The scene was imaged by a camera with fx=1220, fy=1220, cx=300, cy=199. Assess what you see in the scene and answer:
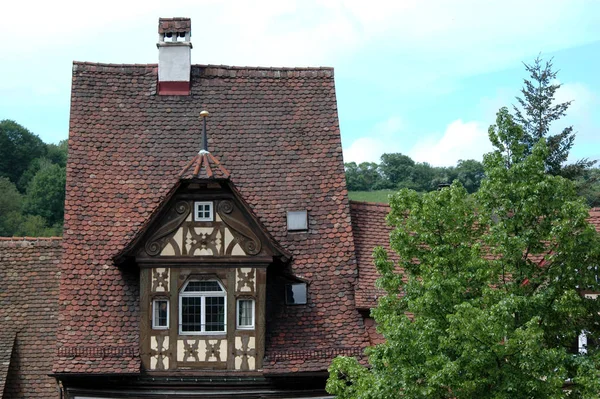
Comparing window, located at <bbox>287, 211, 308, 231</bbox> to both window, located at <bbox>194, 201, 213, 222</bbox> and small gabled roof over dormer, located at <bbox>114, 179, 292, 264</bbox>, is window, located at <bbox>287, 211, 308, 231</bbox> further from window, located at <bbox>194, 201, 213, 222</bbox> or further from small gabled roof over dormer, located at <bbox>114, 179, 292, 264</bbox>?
window, located at <bbox>194, 201, 213, 222</bbox>

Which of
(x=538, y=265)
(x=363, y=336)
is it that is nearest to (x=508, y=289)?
(x=538, y=265)

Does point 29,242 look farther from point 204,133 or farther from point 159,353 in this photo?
point 159,353

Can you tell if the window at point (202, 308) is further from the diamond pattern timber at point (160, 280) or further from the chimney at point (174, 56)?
the chimney at point (174, 56)

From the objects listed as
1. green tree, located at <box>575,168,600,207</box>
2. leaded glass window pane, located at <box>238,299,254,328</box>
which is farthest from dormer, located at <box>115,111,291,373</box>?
green tree, located at <box>575,168,600,207</box>

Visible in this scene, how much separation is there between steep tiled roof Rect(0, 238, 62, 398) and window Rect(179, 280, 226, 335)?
4067 mm

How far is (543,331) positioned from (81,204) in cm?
1267

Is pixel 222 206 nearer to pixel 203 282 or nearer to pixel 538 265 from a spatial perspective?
pixel 203 282

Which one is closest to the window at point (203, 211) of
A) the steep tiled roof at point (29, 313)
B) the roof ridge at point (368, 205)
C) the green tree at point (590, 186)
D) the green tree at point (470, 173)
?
the steep tiled roof at point (29, 313)

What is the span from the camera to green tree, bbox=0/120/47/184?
10181 cm

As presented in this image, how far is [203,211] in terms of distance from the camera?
29.3 metres

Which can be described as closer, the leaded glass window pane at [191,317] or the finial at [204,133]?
the leaded glass window pane at [191,317]

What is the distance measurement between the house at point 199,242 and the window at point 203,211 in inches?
1.1

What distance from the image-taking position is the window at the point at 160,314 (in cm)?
2892

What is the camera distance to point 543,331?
78.5 feet
